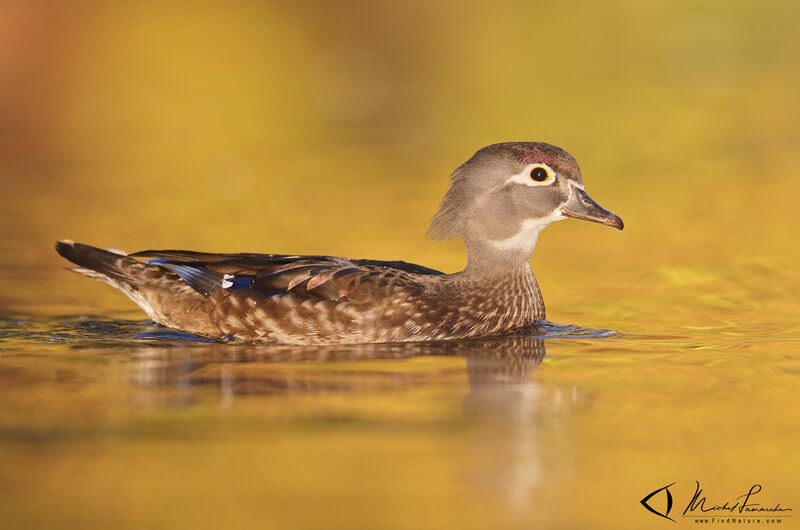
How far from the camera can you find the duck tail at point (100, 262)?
10711 mm

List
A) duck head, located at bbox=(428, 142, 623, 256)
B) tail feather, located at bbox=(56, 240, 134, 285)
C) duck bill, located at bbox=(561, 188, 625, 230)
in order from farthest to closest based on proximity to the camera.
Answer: tail feather, located at bbox=(56, 240, 134, 285) → duck head, located at bbox=(428, 142, 623, 256) → duck bill, located at bbox=(561, 188, 625, 230)

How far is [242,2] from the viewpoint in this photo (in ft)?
101

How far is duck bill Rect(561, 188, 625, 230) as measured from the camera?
10062 millimetres

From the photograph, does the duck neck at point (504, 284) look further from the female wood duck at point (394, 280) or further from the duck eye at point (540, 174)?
the duck eye at point (540, 174)

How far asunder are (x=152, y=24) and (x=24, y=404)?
77.6 ft

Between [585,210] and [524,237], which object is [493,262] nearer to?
[524,237]

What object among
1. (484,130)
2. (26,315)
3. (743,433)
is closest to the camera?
(743,433)

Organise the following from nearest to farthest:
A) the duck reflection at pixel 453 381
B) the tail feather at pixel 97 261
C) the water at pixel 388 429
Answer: the water at pixel 388 429
the duck reflection at pixel 453 381
the tail feather at pixel 97 261

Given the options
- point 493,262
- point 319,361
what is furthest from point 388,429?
point 493,262

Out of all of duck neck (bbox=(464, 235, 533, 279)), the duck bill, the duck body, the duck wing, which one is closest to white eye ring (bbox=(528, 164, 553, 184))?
the duck bill

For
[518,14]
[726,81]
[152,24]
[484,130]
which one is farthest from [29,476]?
[518,14]

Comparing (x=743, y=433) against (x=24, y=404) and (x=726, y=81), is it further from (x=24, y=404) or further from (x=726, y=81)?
(x=726, y=81)
